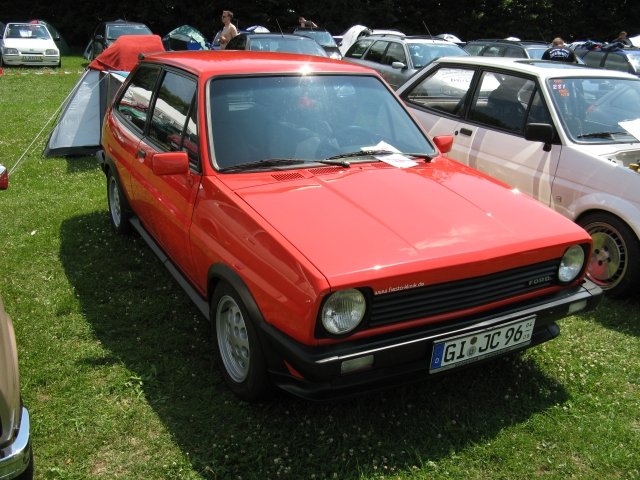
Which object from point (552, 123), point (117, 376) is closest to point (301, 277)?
point (117, 376)

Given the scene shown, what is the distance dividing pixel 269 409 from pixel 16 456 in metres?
1.29

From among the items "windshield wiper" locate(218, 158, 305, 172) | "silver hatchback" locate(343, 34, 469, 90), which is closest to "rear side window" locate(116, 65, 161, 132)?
"windshield wiper" locate(218, 158, 305, 172)

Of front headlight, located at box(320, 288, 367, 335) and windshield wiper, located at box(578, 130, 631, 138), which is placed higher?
windshield wiper, located at box(578, 130, 631, 138)

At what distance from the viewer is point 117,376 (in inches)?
132

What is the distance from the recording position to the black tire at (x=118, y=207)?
496 centimetres

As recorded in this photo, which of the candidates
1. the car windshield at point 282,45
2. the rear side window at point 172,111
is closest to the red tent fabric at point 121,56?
the rear side window at point 172,111

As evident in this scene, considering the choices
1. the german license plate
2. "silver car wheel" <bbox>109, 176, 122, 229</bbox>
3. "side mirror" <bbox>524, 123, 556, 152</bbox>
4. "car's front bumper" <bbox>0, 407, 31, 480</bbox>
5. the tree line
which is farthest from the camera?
the tree line

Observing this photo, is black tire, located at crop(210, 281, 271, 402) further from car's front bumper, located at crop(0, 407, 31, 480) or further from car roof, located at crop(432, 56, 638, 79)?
car roof, located at crop(432, 56, 638, 79)

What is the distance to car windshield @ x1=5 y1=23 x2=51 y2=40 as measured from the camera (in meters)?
19.7

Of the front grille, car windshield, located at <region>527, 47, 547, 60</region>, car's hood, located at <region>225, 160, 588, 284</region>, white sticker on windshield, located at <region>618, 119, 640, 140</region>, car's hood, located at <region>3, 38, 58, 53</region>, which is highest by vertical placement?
white sticker on windshield, located at <region>618, 119, 640, 140</region>

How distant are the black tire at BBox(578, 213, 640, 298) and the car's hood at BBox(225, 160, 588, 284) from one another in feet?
4.53

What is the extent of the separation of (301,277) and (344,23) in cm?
3031

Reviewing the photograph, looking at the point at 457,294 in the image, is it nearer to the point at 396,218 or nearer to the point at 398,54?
the point at 396,218

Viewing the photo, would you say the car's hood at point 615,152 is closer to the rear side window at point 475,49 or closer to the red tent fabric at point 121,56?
the red tent fabric at point 121,56
